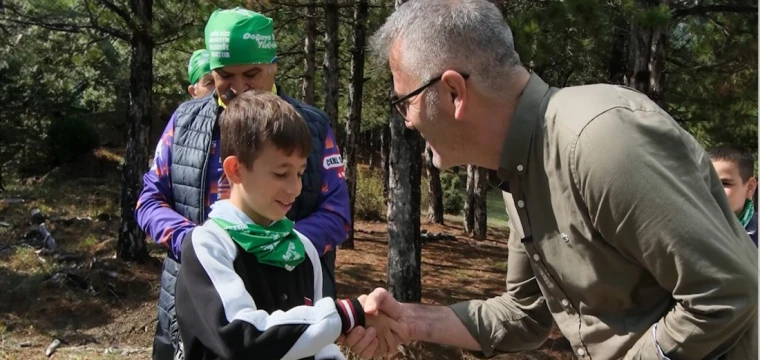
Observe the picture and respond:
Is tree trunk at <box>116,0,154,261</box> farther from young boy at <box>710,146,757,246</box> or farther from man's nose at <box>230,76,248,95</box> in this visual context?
young boy at <box>710,146,757,246</box>

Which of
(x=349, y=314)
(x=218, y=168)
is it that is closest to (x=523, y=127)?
(x=349, y=314)

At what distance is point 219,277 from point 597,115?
1017mm

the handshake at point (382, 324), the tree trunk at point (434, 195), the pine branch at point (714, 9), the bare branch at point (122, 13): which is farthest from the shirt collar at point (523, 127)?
the tree trunk at point (434, 195)

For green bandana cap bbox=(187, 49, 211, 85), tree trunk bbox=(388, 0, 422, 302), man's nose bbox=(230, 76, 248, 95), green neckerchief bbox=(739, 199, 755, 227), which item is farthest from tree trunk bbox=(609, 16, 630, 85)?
man's nose bbox=(230, 76, 248, 95)

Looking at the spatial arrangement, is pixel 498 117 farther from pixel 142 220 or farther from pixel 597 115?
pixel 142 220

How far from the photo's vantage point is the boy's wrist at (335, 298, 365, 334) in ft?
6.73

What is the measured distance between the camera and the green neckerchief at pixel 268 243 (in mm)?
2049

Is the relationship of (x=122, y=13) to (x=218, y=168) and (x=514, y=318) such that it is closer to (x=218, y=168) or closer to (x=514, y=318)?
(x=218, y=168)

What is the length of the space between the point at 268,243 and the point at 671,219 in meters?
1.05

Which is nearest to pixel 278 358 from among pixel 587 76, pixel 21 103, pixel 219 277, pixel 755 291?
pixel 219 277

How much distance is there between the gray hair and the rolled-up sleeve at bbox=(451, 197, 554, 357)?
28.7 inches

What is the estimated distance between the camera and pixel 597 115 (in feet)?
5.55

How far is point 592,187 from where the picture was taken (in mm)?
1667

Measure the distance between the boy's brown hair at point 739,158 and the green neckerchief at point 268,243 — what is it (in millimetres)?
2814
